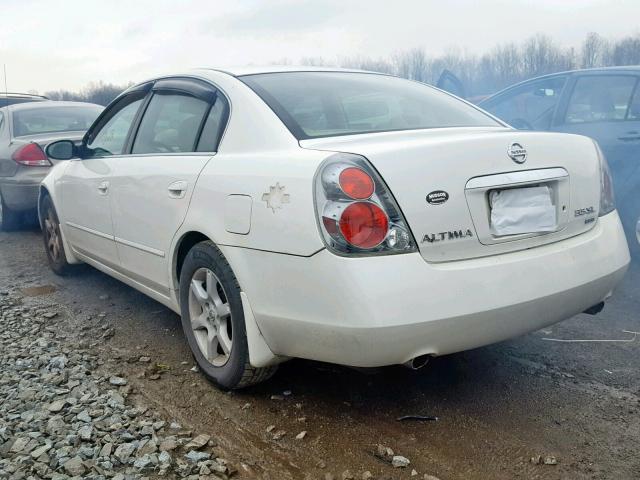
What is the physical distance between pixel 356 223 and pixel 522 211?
2.27 feet

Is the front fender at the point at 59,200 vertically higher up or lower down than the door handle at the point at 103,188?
lower down

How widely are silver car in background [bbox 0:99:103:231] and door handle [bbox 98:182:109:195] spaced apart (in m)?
3.25

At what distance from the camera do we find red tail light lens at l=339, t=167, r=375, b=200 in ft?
7.09

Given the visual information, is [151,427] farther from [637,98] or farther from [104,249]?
[637,98]

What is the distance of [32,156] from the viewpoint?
6.59m

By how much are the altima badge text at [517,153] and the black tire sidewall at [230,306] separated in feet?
4.02

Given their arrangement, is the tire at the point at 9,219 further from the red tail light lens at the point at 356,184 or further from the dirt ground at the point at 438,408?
the red tail light lens at the point at 356,184

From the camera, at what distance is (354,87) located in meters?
3.15

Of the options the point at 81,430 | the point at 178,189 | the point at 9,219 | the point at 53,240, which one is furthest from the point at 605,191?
the point at 9,219

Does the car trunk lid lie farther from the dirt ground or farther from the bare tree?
the bare tree

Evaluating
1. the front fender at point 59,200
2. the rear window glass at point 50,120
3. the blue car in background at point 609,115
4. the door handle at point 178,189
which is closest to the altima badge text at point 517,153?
the door handle at point 178,189

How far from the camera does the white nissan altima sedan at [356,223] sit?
2.14m

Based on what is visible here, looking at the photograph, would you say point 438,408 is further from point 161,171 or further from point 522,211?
point 161,171

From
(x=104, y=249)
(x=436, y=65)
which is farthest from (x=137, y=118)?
(x=436, y=65)
